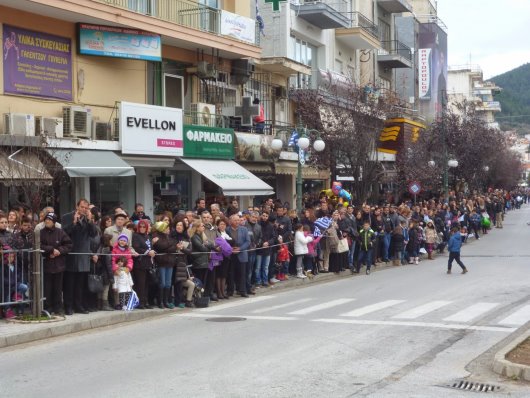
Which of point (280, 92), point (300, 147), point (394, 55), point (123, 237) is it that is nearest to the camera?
point (123, 237)

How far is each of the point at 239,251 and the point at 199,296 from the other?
1512mm

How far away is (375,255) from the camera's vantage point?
2441cm

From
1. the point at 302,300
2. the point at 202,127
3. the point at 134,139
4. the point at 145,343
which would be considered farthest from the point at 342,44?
the point at 145,343

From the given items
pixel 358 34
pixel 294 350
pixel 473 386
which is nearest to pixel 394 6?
pixel 358 34

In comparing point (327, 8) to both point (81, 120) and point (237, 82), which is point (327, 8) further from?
point (81, 120)

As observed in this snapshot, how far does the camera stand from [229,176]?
25.4 m

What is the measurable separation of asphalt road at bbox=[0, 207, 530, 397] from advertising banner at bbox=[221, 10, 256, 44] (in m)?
12.5

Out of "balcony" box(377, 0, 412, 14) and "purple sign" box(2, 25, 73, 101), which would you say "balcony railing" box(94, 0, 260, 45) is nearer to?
"purple sign" box(2, 25, 73, 101)

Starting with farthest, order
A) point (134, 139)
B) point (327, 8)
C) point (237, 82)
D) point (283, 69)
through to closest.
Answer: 1. point (327, 8)
2. point (283, 69)
3. point (237, 82)
4. point (134, 139)

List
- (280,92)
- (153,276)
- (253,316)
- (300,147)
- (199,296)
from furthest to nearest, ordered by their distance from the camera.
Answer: (280,92) → (300,147) → (199,296) → (153,276) → (253,316)

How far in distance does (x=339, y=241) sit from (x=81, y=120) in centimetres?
793

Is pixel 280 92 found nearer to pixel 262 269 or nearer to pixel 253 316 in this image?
pixel 262 269

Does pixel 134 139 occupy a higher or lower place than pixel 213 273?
higher

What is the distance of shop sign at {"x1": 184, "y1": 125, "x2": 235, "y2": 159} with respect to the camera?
2497 centimetres
